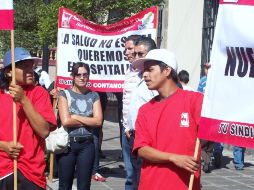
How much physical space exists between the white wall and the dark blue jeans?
9322 mm

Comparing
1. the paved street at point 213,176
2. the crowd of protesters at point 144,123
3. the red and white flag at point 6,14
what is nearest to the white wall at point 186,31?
the paved street at point 213,176

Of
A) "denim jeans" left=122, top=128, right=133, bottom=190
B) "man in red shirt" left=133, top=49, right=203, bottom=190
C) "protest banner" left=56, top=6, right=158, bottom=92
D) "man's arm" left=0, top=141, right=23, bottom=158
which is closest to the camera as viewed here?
"man in red shirt" left=133, top=49, right=203, bottom=190

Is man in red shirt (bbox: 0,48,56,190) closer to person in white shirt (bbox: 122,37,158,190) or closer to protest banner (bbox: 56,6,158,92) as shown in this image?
person in white shirt (bbox: 122,37,158,190)

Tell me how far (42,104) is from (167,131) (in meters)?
1.16

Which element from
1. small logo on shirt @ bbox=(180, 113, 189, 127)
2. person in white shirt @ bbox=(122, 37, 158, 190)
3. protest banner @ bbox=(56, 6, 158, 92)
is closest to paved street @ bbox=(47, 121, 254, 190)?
protest banner @ bbox=(56, 6, 158, 92)

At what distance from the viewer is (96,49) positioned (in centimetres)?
1022

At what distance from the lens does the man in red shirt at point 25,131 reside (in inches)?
199

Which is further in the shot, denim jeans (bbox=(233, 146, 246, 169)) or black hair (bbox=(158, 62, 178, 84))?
denim jeans (bbox=(233, 146, 246, 169))

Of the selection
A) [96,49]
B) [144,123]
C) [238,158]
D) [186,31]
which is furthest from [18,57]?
[186,31]

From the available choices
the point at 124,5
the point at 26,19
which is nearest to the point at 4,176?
the point at 124,5

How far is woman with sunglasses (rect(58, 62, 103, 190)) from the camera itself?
7.36m

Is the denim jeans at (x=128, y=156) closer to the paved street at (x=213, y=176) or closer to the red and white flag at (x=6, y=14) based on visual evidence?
the paved street at (x=213, y=176)

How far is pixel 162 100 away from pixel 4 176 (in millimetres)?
1376

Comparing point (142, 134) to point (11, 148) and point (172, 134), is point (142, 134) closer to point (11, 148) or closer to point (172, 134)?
point (172, 134)
